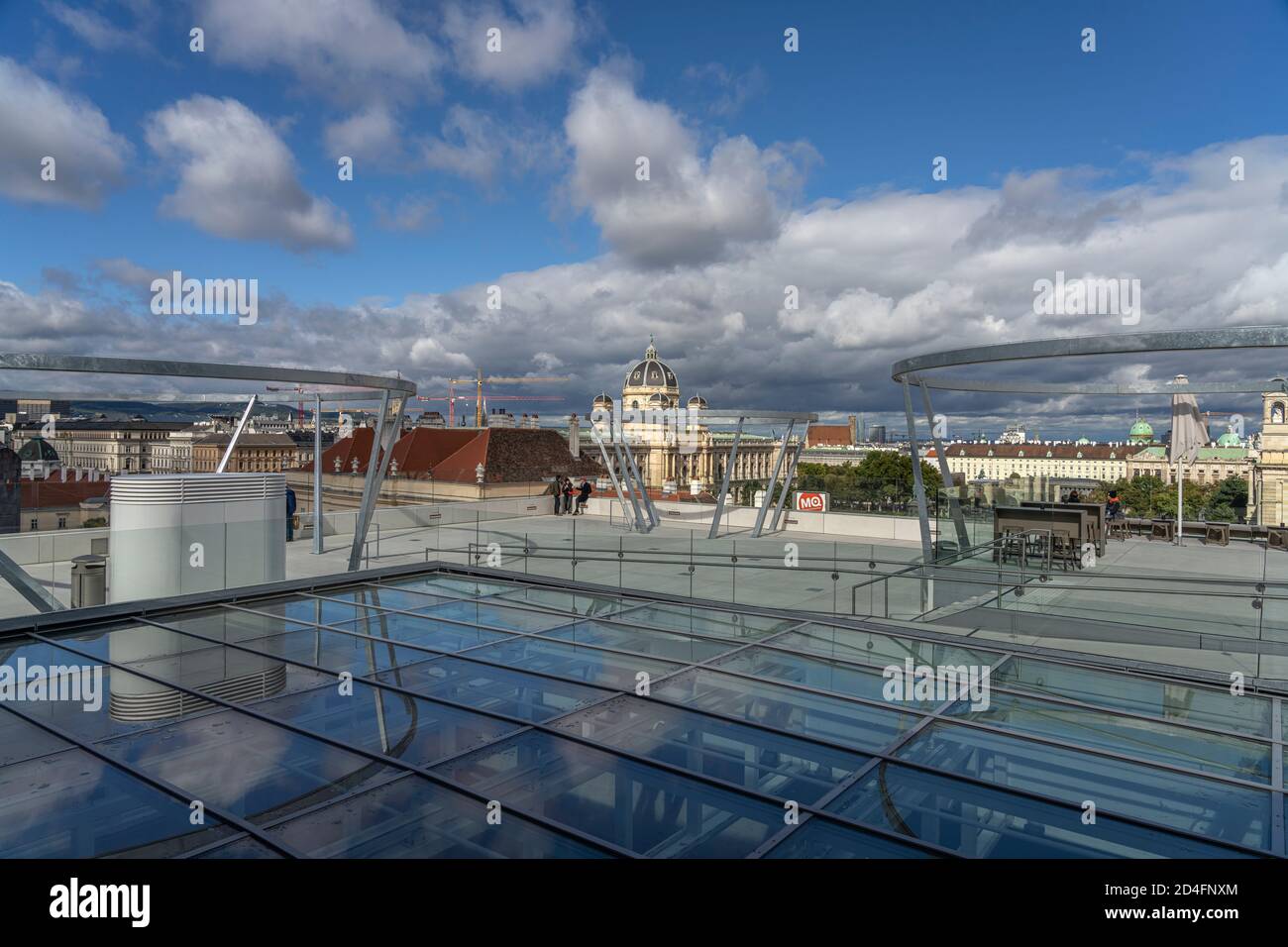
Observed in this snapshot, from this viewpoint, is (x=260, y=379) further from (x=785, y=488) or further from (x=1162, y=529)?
(x=1162, y=529)

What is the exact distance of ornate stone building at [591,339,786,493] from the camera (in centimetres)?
6930

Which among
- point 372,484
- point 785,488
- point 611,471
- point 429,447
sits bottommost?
point 785,488

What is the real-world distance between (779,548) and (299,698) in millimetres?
14120

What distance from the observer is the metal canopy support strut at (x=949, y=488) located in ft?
57.7

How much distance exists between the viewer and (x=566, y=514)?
3438 cm

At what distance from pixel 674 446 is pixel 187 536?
280 feet

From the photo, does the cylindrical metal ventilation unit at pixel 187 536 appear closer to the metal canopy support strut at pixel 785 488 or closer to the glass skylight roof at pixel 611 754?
the glass skylight roof at pixel 611 754

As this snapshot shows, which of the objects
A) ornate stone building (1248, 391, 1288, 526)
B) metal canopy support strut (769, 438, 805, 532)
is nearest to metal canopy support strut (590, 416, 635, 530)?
metal canopy support strut (769, 438, 805, 532)

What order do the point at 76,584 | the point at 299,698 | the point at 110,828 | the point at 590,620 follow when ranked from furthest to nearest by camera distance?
the point at 76,584 < the point at 590,620 < the point at 299,698 < the point at 110,828

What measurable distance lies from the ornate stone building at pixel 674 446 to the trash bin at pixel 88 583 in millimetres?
20568

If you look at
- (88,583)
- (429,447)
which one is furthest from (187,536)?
(429,447)

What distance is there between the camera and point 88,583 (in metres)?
14.2
